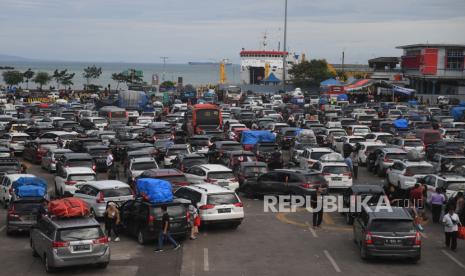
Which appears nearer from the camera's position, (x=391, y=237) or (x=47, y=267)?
(x=47, y=267)

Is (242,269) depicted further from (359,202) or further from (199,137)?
(199,137)

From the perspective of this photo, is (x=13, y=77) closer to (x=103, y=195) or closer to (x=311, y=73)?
(x=311, y=73)

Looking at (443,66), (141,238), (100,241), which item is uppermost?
(443,66)

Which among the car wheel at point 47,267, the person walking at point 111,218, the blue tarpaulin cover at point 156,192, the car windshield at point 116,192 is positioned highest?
the blue tarpaulin cover at point 156,192

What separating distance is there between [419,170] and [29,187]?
14.7 meters

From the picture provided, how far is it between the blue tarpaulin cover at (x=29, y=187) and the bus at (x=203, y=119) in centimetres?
2359

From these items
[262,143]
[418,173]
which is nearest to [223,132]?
[262,143]

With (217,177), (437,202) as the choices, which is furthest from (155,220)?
(437,202)

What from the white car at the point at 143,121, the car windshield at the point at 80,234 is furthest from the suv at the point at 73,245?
the white car at the point at 143,121

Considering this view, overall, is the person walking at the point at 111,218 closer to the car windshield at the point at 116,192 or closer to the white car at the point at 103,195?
the white car at the point at 103,195

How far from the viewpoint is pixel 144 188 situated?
69.3 ft

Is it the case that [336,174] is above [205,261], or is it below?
above

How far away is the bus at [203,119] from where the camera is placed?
4906cm

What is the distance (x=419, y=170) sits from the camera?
1138 inches
